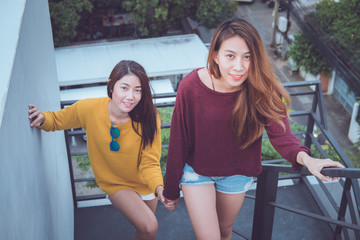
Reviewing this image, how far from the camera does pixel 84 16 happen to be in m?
17.3

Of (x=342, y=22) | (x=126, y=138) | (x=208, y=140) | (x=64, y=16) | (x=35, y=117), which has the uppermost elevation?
(x=35, y=117)

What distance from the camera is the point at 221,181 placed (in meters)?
2.42

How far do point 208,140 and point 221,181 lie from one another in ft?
0.86

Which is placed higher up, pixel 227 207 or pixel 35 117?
pixel 35 117

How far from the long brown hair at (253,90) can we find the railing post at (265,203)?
33 centimetres

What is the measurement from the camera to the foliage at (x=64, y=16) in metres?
14.5

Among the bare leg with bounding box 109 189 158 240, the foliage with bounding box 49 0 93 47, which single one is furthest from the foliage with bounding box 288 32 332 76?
the bare leg with bounding box 109 189 158 240

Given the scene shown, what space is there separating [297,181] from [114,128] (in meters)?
2.04

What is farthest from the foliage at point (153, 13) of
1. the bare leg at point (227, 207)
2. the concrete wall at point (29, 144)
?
the bare leg at point (227, 207)

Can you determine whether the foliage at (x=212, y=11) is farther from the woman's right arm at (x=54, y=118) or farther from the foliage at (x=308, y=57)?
the woman's right arm at (x=54, y=118)

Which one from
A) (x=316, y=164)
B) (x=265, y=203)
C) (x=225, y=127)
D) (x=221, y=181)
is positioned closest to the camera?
(x=316, y=164)

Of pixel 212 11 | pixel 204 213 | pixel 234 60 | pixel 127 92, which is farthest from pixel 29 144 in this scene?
pixel 212 11

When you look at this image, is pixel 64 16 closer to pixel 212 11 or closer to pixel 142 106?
pixel 212 11

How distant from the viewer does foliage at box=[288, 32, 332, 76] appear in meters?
15.5
